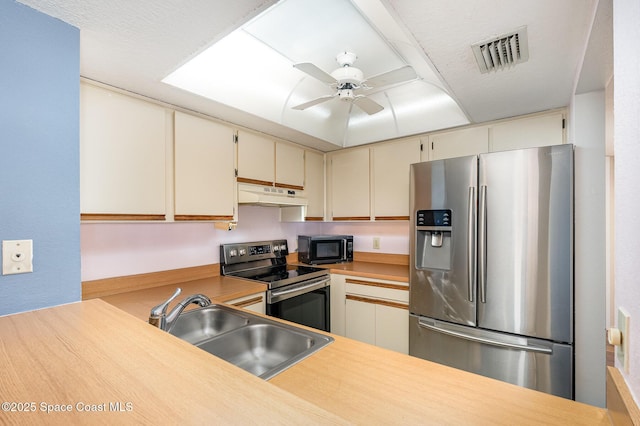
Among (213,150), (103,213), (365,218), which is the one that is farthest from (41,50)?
(365,218)

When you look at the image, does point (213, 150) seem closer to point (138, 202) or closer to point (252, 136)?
point (252, 136)

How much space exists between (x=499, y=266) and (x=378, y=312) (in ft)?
3.34

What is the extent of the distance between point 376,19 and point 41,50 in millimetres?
1325

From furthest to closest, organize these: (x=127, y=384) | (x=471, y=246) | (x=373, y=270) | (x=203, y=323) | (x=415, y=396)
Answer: (x=373, y=270)
(x=471, y=246)
(x=203, y=323)
(x=415, y=396)
(x=127, y=384)

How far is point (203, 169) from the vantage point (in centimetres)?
210

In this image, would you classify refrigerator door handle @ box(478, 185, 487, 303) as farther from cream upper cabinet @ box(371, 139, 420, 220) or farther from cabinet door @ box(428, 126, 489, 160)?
cream upper cabinet @ box(371, 139, 420, 220)

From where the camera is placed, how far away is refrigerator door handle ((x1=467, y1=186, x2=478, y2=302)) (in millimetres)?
1855

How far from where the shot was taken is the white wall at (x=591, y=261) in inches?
61.9

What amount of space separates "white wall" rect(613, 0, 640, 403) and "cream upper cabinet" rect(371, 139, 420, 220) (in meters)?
2.01

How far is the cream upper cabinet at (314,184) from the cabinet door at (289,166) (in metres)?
0.08

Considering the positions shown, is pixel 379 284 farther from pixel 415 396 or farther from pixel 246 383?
pixel 246 383

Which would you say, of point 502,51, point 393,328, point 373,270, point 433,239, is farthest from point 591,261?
point 373,270

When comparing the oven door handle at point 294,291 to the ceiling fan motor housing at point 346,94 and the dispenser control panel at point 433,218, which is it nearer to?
the dispenser control panel at point 433,218

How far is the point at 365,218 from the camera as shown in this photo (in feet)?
9.54
